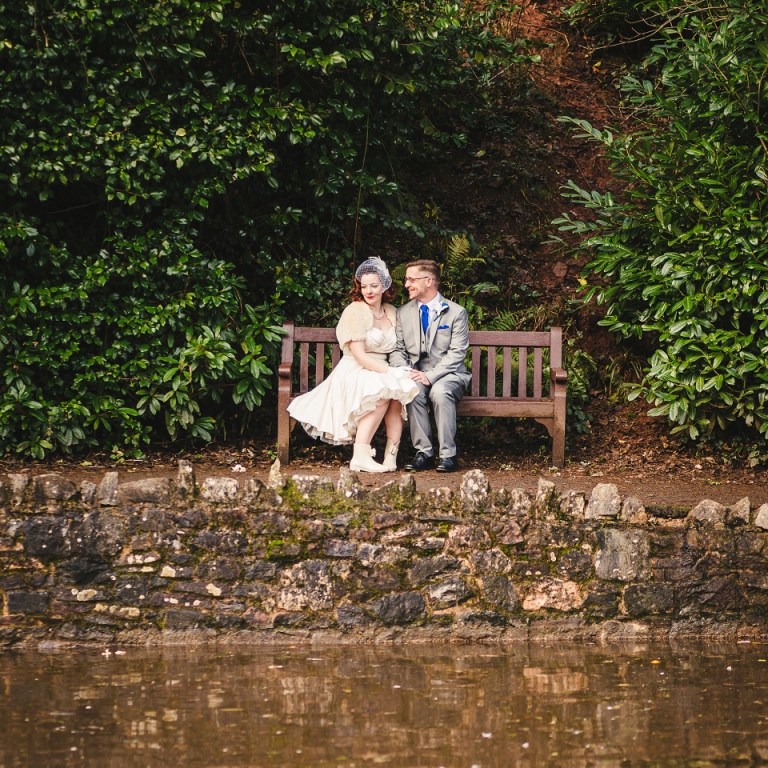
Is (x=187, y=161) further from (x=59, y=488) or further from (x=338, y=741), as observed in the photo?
(x=338, y=741)

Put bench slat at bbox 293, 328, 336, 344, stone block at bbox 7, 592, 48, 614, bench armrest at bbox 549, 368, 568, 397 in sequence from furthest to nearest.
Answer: bench slat at bbox 293, 328, 336, 344 → bench armrest at bbox 549, 368, 568, 397 → stone block at bbox 7, 592, 48, 614

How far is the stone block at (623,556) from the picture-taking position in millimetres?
5336

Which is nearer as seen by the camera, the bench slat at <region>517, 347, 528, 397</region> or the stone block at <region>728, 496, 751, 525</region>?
the stone block at <region>728, 496, 751, 525</region>

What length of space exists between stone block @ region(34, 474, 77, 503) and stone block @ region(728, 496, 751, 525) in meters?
3.51

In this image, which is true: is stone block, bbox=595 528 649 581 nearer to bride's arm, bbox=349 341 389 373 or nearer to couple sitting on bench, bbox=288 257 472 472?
couple sitting on bench, bbox=288 257 472 472

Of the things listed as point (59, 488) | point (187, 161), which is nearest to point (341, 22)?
point (187, 161)

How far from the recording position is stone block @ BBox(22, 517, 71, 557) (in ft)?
17.3

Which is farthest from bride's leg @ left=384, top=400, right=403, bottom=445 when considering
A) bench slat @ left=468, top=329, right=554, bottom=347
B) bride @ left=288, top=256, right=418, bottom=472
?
bench slat @ left=468, top=329, right=554, bottom=347

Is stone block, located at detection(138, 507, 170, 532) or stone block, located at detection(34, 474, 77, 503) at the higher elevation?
stone block, located at detection(34, 474, 77, 503)

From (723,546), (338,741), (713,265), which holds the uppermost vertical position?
(713,265)

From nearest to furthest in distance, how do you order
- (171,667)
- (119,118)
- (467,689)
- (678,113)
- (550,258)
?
(467,689)
(171,667)
(119,118)
(678,113)
(550,258)

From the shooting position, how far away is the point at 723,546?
17.5ft

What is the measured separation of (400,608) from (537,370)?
3.15m

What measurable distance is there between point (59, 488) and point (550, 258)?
611 cm
